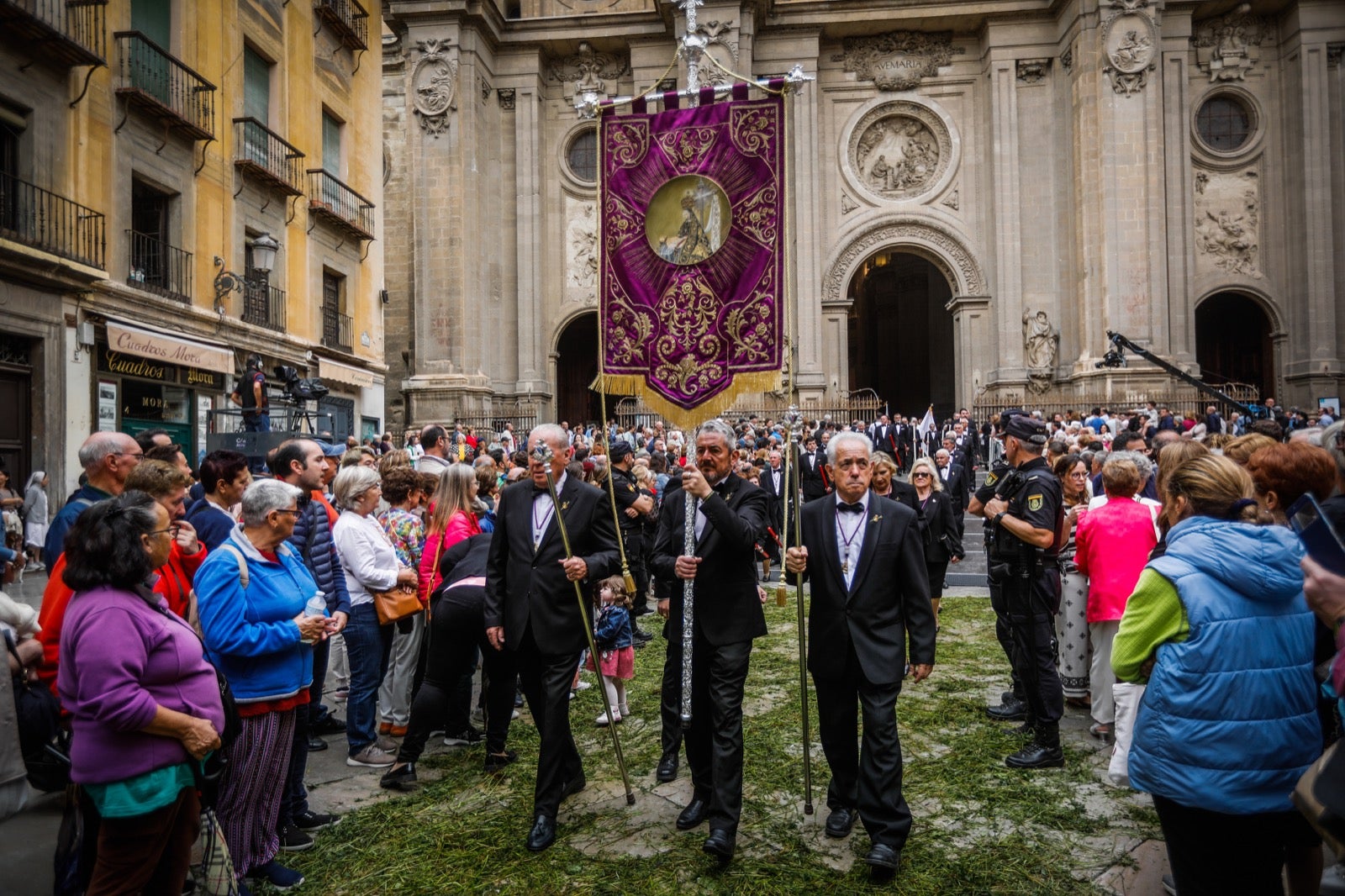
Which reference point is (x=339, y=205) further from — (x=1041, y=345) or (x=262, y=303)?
(x=1041, y=345)

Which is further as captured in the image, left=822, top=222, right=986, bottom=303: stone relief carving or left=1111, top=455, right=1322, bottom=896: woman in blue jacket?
left=822, top=222, right=986, bottom=303: stone relief carving

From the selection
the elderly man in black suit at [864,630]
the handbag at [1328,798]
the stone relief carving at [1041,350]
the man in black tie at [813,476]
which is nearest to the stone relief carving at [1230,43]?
the stone relief carving at [1041,350]

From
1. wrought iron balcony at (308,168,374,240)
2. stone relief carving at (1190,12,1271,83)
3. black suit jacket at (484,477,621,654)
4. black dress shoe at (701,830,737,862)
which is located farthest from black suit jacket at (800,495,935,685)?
stone relief carving at (1190,12,1271,83)

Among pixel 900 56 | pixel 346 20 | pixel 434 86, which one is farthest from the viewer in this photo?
pixel 900 56

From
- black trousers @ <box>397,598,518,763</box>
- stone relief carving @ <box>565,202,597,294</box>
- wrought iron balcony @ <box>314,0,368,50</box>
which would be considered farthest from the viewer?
stone relief carving @ <box>565,202,597,294</box>

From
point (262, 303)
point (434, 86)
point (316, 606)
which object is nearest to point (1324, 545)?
point (316, 606)

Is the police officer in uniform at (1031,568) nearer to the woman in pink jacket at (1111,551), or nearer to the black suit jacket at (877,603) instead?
the woman in pink jacket at (1111,551)

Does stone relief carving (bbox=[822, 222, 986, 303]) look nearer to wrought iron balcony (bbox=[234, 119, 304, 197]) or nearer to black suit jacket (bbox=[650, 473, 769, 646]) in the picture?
wrought iron balcony (bbox=[234, 119, 304, 197])

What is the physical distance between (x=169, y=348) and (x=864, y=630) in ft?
43.5

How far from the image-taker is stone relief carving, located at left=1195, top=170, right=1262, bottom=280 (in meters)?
24.3

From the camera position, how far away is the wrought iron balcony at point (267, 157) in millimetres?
15547

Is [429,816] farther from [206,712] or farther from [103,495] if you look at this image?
[103,495]

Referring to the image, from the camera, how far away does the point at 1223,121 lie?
2467cm

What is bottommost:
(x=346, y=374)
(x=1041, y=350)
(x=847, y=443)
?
(x=847, y=443)
